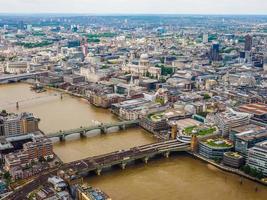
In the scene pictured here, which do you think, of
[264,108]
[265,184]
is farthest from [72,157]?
[264,108]

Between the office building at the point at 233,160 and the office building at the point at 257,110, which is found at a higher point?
the office building at the point at 257,110

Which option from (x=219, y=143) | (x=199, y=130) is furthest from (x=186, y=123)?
(x=219, y=143)

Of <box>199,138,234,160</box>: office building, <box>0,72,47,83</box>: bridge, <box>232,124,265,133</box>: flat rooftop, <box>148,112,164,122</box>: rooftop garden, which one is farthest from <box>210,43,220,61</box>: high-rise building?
<box>199,138,234,160</box>: office building

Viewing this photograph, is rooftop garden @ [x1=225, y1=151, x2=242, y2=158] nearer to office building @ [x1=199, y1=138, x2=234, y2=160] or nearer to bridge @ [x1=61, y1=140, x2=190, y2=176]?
office building @ [x1=199, y1=138, x2=234, y2=160]

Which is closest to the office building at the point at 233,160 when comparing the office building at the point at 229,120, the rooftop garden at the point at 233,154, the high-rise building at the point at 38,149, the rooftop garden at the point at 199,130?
the rooftop garden at the point at 233,154

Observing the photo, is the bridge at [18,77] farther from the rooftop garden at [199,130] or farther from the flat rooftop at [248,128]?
the flat rooftop at [248,128]

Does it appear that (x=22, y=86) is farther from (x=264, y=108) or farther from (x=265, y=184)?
(x=265, y=184)
